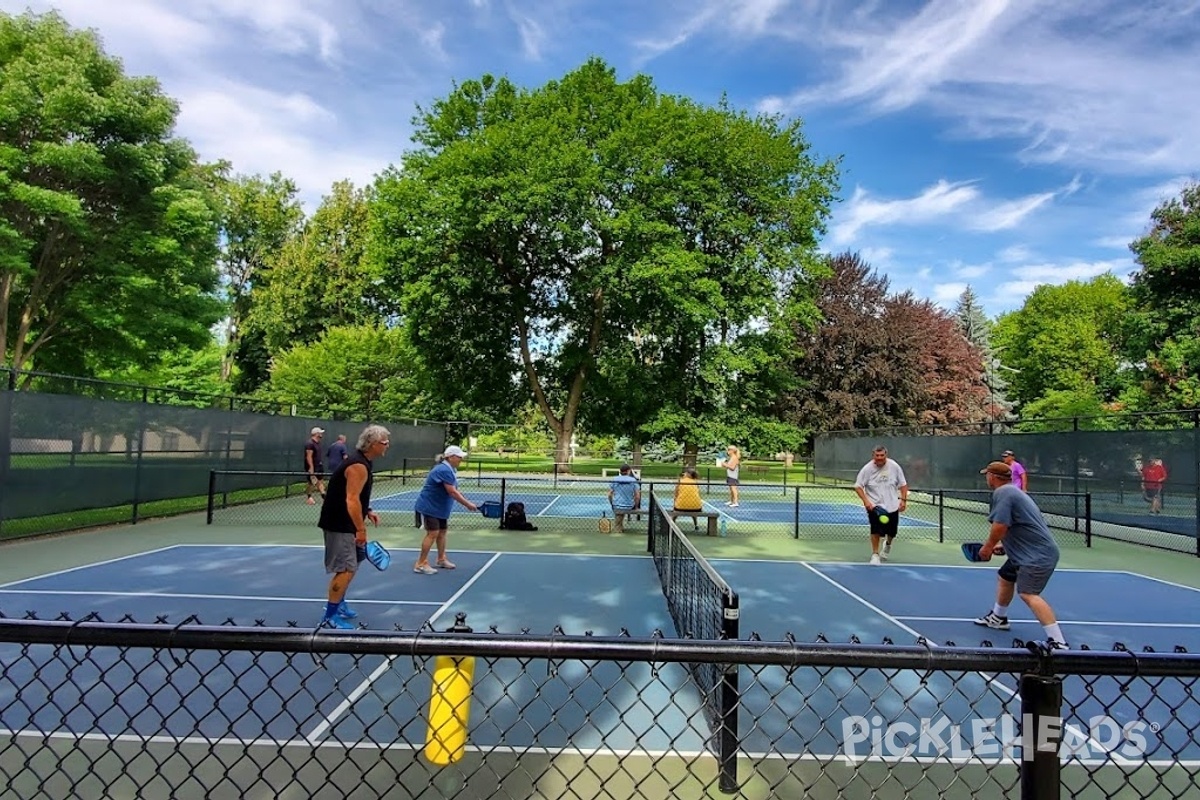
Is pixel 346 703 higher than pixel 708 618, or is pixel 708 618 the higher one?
pixel 708 618

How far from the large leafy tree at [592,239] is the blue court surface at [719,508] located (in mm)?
8960

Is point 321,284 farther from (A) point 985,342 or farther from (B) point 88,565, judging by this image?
(A) point 985,342

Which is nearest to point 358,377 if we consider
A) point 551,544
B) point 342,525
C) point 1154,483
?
point 551,544

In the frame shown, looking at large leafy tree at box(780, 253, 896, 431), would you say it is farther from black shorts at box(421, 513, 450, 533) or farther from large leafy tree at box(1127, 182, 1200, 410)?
black shorts at box(421, 513, 450, 533)

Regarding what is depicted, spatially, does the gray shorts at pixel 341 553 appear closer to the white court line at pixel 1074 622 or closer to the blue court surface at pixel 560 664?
the blue court surface at pixel 560 664

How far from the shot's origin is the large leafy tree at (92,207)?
59.6 ft

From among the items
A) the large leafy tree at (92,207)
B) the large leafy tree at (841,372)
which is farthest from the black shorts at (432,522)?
the large leafy tree at (841,372)

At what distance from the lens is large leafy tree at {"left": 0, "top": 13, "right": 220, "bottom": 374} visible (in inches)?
715

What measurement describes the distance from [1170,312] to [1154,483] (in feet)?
72.4

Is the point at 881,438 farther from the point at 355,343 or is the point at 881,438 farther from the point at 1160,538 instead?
the point at 355,343

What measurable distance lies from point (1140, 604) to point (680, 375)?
24.7 metres

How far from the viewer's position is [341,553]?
642cm

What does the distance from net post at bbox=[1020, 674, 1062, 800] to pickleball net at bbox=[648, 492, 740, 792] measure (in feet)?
2.27

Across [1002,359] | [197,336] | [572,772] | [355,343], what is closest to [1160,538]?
[572,772]
